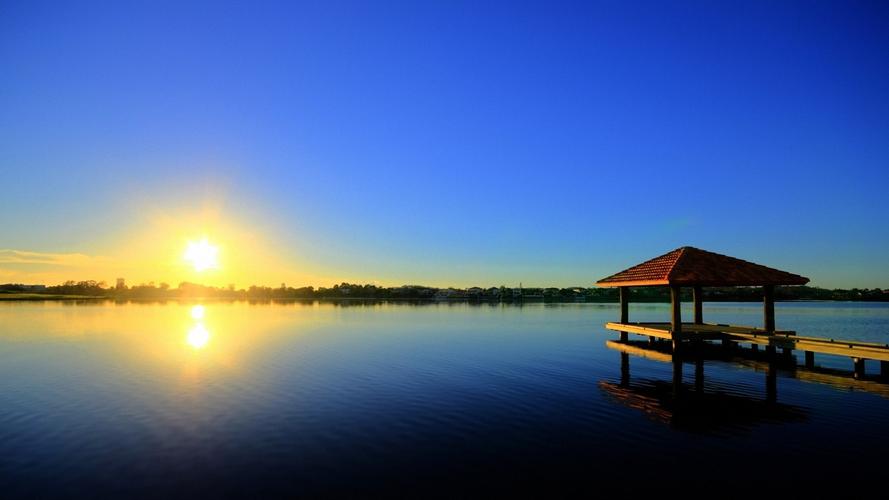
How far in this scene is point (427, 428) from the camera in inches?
541

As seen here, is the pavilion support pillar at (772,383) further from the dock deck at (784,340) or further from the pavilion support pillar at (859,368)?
the pavilion support pillar at (859,368)

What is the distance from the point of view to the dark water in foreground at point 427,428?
9.90m

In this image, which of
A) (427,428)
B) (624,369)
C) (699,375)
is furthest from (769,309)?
(427,428)

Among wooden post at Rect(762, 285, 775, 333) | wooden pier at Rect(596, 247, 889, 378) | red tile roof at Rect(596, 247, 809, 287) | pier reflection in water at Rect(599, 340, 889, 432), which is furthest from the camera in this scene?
wooden post at Rect(762, 285, 775, 333)

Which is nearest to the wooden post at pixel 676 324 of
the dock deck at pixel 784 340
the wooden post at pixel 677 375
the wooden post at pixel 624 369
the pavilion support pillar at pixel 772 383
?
the dock deck at pixel 784 340

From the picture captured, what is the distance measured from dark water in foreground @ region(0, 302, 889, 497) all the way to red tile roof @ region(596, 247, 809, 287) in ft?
14.8

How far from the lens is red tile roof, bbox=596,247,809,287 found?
2714cm

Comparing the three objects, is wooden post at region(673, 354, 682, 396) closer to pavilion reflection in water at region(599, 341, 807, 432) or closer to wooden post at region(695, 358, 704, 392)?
pavilion reflection in water at region(599, 341, 807, 432)

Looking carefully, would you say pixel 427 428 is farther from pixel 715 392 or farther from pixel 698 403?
pixel 715 392

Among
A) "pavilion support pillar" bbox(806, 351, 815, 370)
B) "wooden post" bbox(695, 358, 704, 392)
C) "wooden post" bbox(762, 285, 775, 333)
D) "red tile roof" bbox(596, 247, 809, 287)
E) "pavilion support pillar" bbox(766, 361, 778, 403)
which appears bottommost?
"wooden post" bbox(695, 358, 704, 392)

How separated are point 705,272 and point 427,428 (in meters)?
20.8

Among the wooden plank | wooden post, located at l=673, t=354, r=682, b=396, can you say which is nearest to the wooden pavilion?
the wooden plank

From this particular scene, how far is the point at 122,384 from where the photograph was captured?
68.2 feet

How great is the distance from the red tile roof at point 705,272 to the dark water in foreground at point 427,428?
4503 millimetres
